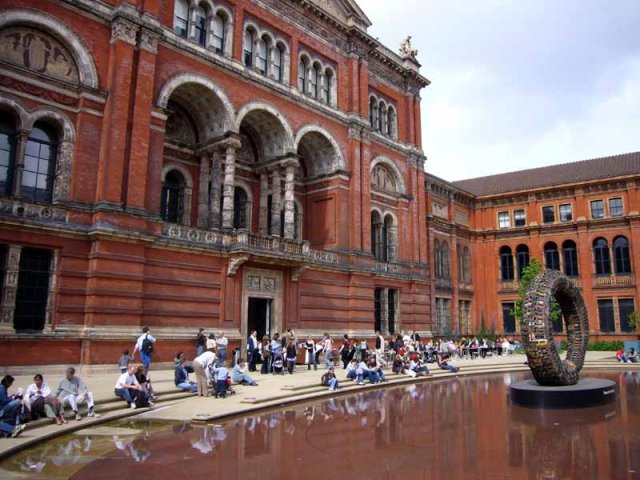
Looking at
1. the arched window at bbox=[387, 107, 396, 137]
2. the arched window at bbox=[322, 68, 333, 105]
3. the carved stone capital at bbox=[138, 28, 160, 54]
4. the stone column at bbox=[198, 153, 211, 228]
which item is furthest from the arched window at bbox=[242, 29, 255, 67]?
the arched window at bbox=[387, 107, 396, 137]

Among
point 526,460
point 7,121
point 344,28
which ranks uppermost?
point 344,28

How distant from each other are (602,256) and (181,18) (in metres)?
38.8

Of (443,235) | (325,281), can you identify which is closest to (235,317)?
(325,281)

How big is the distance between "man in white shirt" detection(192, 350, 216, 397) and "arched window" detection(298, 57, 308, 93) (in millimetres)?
19443

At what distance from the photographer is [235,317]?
24391 millimetres

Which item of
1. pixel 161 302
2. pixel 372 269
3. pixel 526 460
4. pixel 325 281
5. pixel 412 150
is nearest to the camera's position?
pixel 526 460

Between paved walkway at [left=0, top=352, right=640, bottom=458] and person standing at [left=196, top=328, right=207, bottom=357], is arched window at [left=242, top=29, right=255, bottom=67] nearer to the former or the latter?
person standing at [left=196, top=328, right=207, bottom=357]

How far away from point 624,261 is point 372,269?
996 inches

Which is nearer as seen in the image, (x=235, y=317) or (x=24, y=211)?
(x=24, y=211)

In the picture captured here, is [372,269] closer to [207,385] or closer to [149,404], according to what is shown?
[207,385]

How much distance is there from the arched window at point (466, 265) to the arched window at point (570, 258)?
816 cm

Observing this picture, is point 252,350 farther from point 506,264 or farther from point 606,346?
point 506,264

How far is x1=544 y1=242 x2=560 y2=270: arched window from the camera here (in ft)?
155

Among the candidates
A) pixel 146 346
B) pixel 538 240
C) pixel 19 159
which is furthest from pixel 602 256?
pixel 19 159
